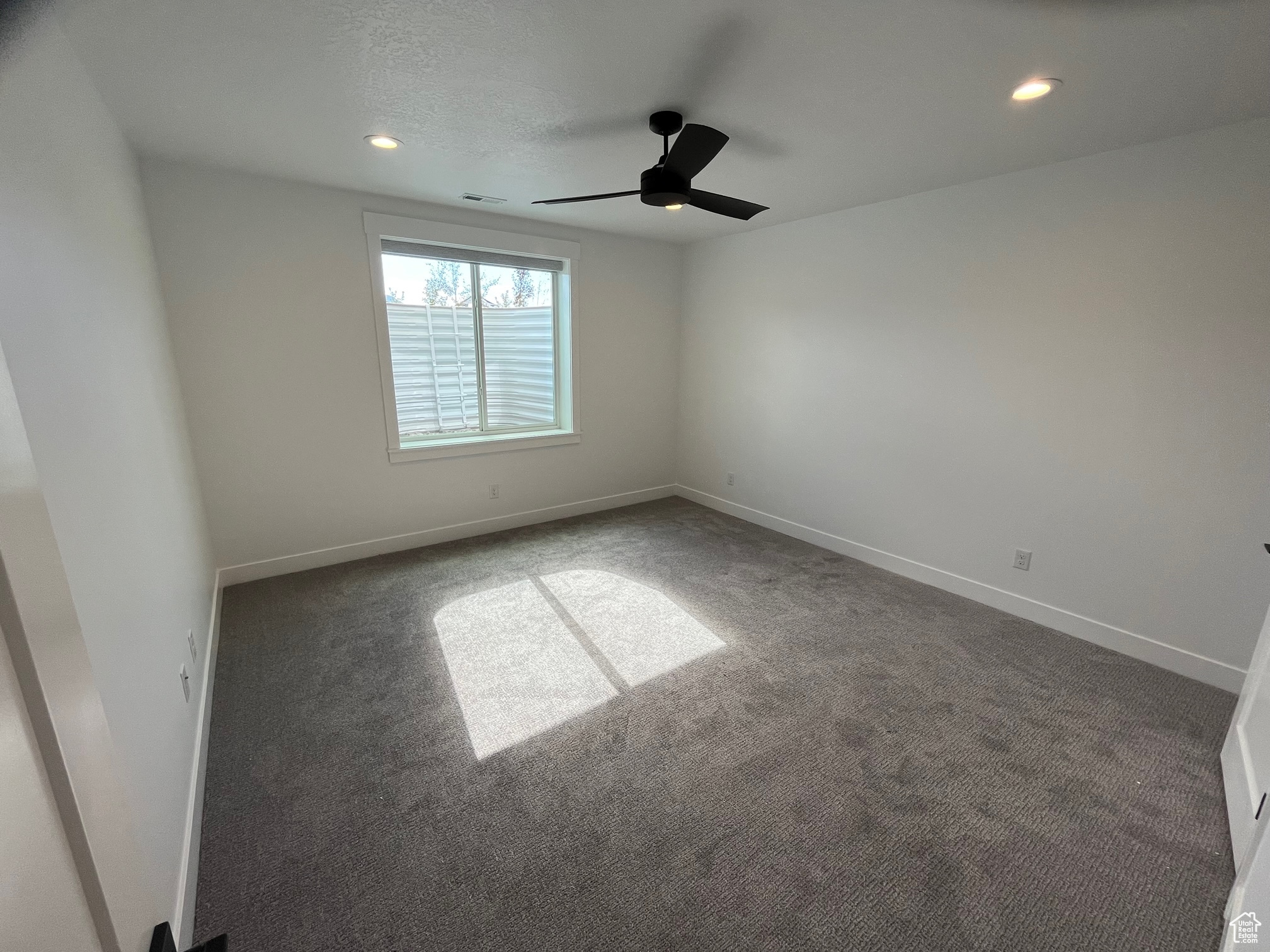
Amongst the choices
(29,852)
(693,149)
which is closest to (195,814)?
(29,852)

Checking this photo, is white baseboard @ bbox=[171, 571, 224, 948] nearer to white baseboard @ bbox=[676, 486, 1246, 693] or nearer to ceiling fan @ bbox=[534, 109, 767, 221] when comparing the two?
ceiling fan @ bbox=[534, 109, 767, 221]

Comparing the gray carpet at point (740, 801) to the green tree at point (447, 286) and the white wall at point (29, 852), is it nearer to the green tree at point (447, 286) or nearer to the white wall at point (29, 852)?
the white wall at point (29, 852)

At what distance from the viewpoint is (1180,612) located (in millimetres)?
2381

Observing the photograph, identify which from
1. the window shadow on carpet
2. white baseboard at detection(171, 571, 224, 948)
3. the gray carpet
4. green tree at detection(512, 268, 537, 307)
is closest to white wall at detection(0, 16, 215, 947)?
white baseboard at detection(171, 571, 224, 948)

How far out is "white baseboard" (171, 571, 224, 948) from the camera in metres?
1.29

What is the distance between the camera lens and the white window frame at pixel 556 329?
3.31 m

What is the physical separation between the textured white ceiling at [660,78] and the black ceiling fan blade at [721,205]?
253 millimetres

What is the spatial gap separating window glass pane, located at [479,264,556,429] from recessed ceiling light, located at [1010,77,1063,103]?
10.1 ft

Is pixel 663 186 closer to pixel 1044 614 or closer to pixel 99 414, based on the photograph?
pixel 99 414

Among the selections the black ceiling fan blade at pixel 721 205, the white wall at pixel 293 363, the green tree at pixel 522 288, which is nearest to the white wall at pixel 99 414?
the white wall at pixel 293 363

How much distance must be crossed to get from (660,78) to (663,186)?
35cm

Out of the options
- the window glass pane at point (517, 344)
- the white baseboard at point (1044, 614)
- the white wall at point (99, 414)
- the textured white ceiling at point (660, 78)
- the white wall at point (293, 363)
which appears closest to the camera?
the white wall at point (99, 414)

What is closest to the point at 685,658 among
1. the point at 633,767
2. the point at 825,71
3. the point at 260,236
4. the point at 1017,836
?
the point at 633,767

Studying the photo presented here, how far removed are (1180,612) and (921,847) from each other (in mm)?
1923
